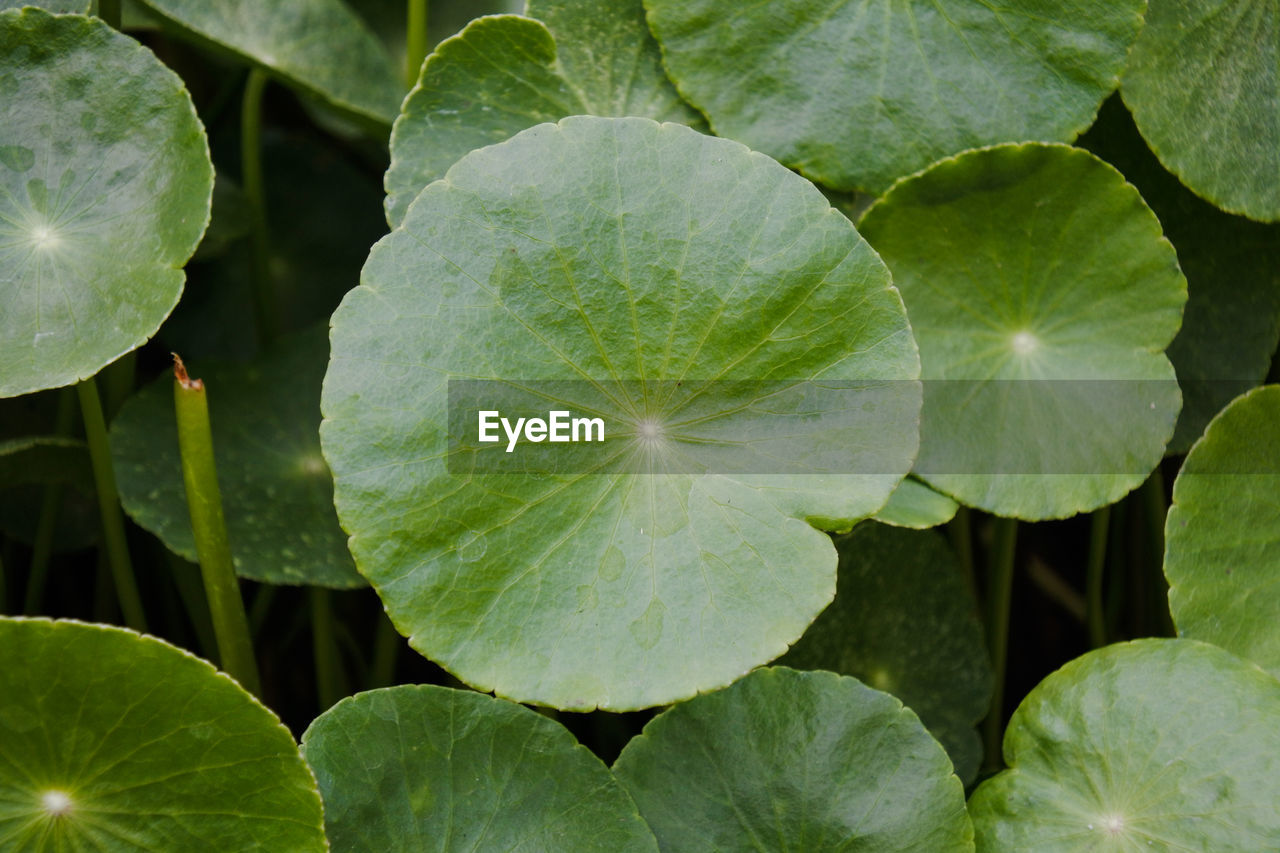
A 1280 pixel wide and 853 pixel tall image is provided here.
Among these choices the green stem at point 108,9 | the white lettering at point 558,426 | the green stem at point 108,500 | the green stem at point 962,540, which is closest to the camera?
the white lettering at point 558,426

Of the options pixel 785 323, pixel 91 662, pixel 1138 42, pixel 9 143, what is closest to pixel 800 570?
pixel 785 323

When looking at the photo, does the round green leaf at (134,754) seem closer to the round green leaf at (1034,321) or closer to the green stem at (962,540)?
the round green leaf at (1034,321)

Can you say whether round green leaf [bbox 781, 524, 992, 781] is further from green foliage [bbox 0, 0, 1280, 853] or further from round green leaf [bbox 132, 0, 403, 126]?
round green leaf [bbox 132, 0, 403, 126]

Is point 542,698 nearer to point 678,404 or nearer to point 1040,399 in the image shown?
point 678,404

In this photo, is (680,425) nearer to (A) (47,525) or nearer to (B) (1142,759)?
(B) (1142,759)

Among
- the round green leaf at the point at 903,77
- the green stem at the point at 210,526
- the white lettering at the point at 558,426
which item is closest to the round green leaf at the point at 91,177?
the green stem at the point at 210,526

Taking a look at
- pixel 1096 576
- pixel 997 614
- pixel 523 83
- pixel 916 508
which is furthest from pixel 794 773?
pixel 523 83
